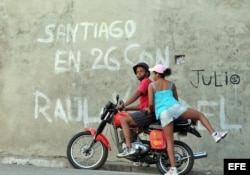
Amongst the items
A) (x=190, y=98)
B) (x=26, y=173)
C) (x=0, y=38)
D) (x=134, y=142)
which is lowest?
(x=26, y=173)

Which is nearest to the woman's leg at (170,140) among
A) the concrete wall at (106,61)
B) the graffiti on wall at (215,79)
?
the concrete wall at (106,61)

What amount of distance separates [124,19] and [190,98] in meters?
1.83

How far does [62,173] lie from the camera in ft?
24.6

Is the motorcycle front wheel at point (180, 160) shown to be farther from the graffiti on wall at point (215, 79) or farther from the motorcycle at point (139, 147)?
the graffiti on wall at point (215, 79)

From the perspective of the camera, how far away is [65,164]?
8.89 metres

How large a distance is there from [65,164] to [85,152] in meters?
1.09

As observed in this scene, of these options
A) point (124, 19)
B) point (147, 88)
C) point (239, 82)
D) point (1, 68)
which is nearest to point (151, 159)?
point (147, 88)

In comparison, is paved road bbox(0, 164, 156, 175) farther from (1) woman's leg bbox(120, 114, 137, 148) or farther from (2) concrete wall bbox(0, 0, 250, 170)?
(2) concrete wall bbox(0, 0, 250, 170)

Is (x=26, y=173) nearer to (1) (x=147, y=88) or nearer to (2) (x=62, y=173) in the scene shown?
(2) (x=62, y=173)

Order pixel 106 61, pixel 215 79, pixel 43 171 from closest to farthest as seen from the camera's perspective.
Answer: pixel 43 171
pixel 215 79
pixel 106 61

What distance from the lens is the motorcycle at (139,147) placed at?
754 centimetres

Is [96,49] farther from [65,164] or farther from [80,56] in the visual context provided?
[65,164]

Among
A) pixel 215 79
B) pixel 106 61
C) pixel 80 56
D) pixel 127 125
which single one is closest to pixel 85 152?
pixel 127 125

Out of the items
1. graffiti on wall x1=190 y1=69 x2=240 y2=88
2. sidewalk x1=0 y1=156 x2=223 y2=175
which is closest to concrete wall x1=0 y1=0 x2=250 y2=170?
graffiti on wall x1=190 y1=69 x2=240 y2=88
